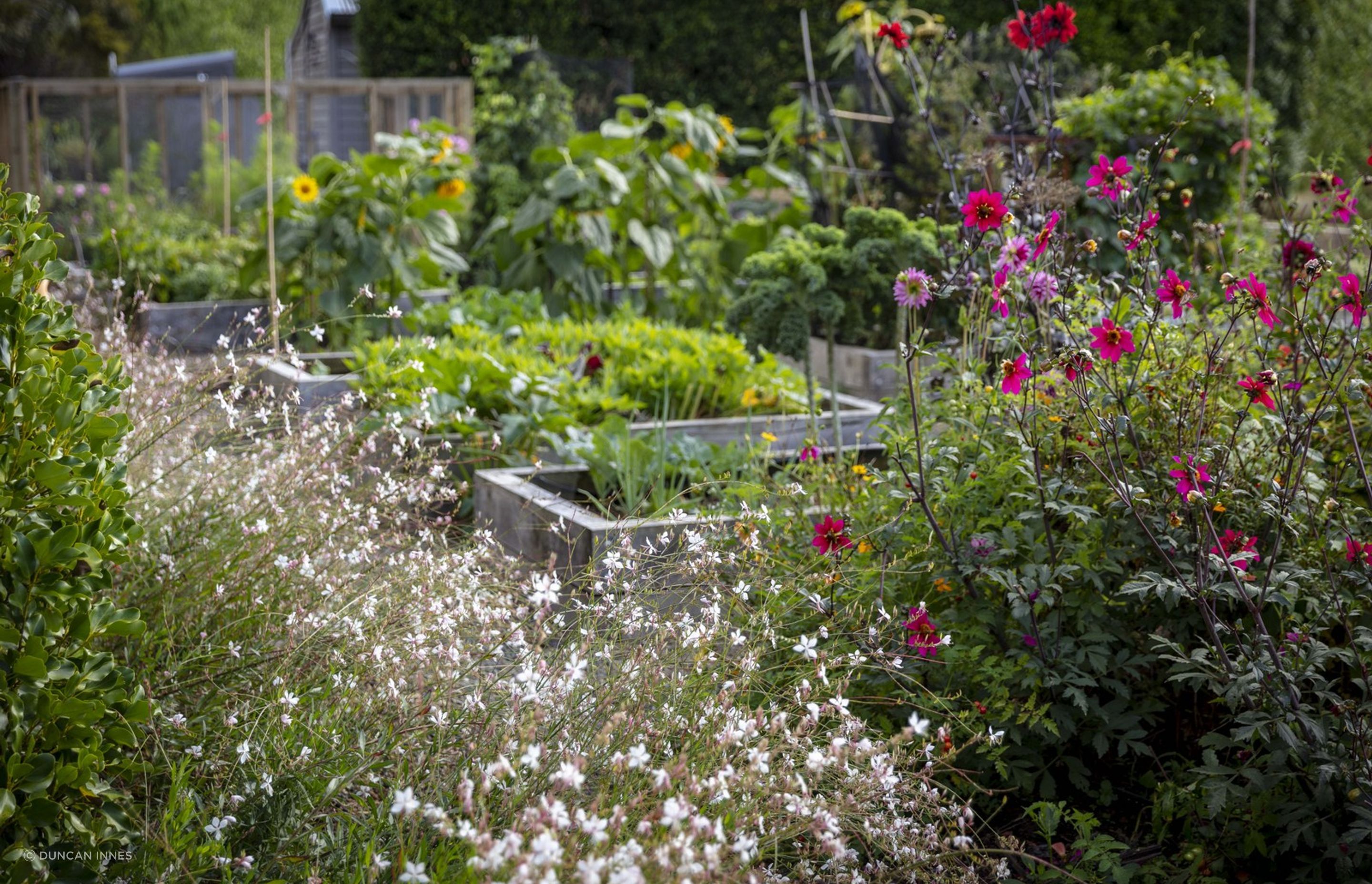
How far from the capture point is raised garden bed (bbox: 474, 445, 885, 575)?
2.81 meters

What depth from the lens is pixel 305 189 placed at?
645cm

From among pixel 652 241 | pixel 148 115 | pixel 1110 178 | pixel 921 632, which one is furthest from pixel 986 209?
pixel 148 115

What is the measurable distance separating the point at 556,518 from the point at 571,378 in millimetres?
1431

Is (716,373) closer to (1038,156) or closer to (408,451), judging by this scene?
(408,451)

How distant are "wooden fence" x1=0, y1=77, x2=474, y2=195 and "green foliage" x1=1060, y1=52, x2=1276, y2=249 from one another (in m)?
5.03

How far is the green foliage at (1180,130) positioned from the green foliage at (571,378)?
6.43 feet

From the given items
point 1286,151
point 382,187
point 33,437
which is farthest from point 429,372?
point 1286,151

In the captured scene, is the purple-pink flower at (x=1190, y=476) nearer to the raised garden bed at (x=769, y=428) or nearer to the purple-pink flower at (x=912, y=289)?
the purple-pink flower at (x=912, y=289)

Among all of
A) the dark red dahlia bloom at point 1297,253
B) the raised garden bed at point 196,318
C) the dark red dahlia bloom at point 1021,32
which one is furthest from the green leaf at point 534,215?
the dark red dahlia bloom at point 1297,253

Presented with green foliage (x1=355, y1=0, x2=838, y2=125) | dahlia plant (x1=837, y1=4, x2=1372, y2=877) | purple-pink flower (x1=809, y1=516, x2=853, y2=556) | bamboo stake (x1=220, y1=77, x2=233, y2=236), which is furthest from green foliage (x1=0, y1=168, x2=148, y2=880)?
green foliage (x1=355, y1=0, x2=838, y2=125)

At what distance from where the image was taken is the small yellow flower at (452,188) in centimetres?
680

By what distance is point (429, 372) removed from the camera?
4.41m

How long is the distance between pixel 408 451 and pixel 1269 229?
423cm

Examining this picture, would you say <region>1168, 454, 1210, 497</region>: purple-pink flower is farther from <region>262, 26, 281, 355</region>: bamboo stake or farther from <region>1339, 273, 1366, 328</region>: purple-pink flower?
<region>262, 26, 281, 355</region>: bamboo stake
